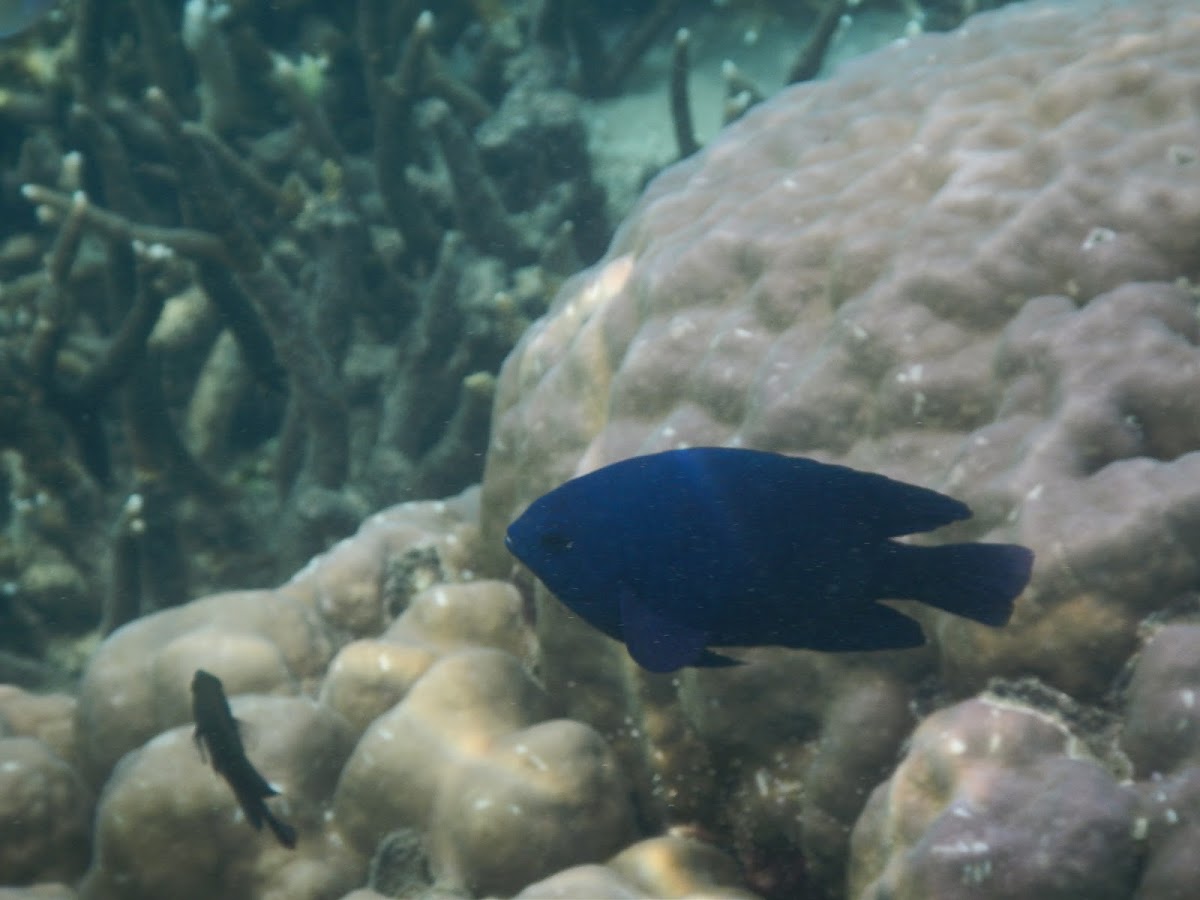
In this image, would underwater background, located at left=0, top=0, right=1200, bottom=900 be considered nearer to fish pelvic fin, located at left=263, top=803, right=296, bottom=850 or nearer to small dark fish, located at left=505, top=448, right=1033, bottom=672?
fish pelvic fin, located at left=263, top=803, right=296, bottom=850

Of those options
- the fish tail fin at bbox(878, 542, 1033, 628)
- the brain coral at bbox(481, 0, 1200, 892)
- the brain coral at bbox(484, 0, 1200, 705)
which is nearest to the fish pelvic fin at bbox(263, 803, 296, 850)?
the brain coral at bbox(481, 0, 1200, 892)

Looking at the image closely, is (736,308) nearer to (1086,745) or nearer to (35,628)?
(1086,745)

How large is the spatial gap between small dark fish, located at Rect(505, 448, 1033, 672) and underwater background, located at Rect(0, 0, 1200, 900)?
1.63ft

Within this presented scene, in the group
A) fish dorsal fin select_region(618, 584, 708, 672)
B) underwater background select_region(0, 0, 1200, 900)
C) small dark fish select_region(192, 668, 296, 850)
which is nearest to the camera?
fish dorsal fin select_region(618, 584, 708, 672)

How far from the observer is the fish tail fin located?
5.34 ft

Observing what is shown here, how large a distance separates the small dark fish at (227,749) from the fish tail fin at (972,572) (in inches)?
79.3

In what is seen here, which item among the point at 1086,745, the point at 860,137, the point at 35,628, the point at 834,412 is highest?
the point at 860,137

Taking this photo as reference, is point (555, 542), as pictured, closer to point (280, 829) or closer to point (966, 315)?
point (966, 315)

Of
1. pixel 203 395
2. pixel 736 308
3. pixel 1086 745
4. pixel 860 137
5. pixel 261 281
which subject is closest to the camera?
pixel 1086 745

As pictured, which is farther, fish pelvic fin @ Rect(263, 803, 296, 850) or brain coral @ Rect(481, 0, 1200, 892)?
fish pelvic fin @ Rect(263, 803, 296, 850)

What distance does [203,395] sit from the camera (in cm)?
628

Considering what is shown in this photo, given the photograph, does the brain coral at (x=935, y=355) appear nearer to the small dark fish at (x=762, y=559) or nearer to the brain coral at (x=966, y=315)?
the brain coral at (x=966, y=315)

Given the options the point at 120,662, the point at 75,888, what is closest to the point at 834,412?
the point at 120,662

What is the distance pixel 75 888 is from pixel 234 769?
1.07 meters
